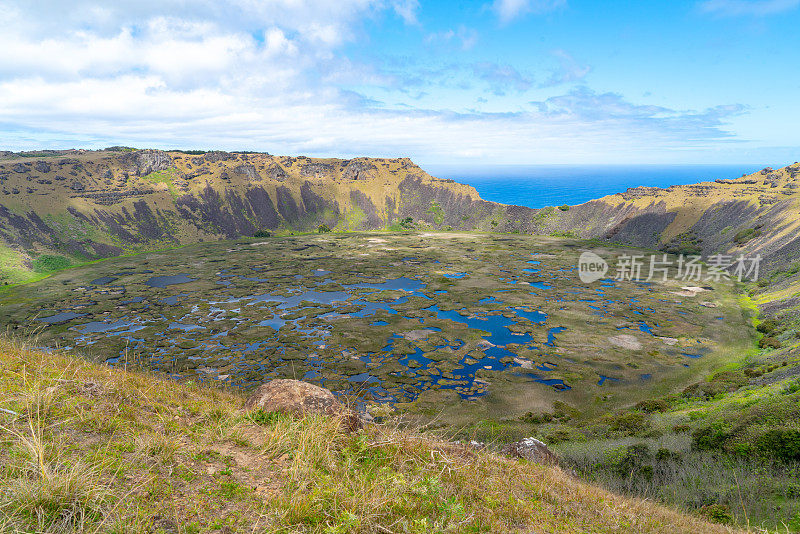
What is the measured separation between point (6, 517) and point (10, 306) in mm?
101878

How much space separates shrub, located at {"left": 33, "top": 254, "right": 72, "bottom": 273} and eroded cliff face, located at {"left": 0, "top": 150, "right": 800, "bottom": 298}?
4.21 meters

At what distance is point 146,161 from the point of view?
190000 mm

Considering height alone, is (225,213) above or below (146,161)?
below

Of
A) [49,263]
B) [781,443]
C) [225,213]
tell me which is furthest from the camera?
[225,213]

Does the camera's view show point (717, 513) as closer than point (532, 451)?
Yes

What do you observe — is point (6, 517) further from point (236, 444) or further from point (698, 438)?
point (698, 438)

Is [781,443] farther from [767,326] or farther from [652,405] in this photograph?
[767,326]

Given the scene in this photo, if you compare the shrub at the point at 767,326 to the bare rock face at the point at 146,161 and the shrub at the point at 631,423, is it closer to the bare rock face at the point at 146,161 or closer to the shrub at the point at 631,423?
the shrub at the point at 631,423

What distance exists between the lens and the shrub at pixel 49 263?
347ft

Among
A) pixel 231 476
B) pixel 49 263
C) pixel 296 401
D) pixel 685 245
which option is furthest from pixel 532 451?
pixel 49 263

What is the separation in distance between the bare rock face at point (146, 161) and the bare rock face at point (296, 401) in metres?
220

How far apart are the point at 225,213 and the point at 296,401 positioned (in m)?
190

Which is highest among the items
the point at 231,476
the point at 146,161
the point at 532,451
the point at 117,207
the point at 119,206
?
the point at 146,161

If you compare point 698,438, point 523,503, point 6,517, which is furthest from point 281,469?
point 698,438
